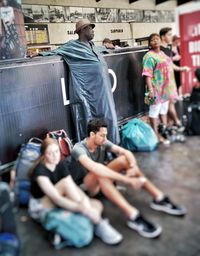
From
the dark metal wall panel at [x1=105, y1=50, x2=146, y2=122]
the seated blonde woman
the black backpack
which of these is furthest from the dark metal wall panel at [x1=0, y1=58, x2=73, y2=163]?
the seated blonde woman

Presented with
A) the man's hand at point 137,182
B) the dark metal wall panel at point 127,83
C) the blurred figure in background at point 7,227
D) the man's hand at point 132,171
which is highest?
the dark metal wall panel at point 127,83

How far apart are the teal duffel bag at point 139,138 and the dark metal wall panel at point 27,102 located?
0.82m

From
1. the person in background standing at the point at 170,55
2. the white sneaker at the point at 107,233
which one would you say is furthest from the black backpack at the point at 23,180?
the person in background standing at the point at 170,55

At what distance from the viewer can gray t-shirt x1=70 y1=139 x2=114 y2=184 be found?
1.15 metres

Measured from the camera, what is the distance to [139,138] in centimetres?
125

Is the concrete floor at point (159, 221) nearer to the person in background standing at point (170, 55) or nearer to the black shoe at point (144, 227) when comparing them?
the black shoe at point (144, 227)

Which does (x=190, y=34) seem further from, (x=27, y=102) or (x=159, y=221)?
(x=27, y=102)

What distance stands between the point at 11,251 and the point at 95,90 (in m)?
1.47

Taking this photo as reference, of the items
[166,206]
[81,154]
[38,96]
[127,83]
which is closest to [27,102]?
[38,96]

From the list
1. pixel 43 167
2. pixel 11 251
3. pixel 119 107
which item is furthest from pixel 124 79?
pixel 11 251

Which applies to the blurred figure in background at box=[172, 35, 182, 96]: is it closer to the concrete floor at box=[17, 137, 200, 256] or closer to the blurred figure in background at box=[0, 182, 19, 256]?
the concrete floor at box=[17, 137, 200, 256]

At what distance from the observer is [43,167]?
106 centimetres

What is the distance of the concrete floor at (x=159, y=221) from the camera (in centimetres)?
98

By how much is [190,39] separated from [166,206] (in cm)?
57
